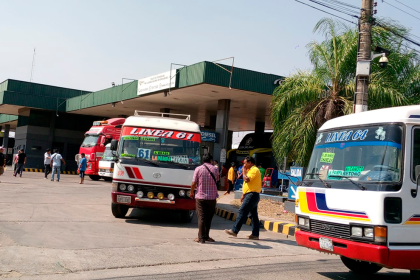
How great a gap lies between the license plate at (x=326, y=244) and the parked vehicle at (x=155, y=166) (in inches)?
199

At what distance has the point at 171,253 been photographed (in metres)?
7.92

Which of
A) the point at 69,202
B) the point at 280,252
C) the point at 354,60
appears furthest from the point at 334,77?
the point at 69,202

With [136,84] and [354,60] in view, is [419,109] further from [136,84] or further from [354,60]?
[136,84]

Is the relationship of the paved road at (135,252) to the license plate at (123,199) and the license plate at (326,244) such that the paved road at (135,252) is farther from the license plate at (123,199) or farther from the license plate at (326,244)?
the license plate at (326,244)

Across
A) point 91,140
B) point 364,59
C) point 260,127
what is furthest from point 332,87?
point 260,127

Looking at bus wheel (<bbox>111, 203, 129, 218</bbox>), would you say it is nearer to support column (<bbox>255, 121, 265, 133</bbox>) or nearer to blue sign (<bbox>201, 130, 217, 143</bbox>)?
blue sign (<bbox>201, 130, 217, 143</bbox>)

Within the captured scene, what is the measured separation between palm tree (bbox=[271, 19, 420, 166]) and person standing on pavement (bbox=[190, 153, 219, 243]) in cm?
681

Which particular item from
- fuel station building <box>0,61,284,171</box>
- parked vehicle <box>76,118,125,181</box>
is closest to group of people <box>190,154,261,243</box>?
fuel station building <box>0,61,284,171</box>

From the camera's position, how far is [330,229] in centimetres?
636

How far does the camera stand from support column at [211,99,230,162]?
26875 millimetres

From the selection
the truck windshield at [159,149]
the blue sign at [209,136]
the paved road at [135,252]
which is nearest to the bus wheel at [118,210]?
the paved road at [135,252]

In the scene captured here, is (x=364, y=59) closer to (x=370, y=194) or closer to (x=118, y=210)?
(x=370, y=194)

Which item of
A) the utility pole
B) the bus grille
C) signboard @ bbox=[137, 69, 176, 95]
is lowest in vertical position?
the bus grille

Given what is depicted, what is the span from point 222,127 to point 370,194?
21451 mm
